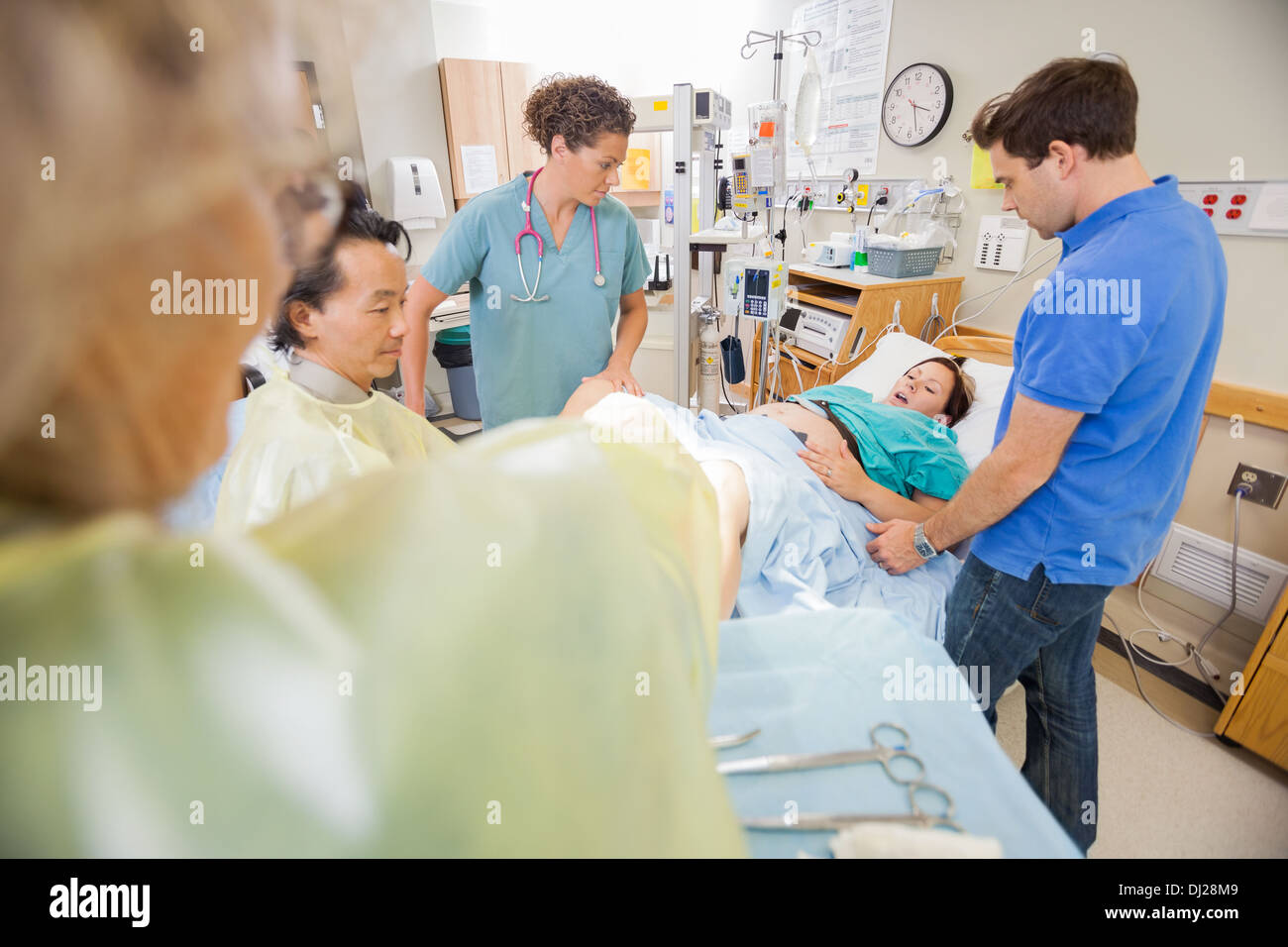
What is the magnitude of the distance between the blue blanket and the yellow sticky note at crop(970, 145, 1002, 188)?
168 centimetres

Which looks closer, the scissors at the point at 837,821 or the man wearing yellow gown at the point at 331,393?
the scissors at the point at 837,821

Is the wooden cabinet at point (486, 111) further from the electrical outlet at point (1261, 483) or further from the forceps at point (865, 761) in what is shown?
the forceps at point (865, 761)

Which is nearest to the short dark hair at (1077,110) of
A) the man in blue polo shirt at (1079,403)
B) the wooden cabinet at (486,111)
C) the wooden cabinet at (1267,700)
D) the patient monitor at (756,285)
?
the man in blue polo shirt at (1079,403)

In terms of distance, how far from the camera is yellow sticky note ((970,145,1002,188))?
8.33 ft

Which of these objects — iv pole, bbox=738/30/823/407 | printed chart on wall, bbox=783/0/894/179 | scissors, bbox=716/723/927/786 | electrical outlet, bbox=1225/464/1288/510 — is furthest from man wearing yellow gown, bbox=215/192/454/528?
printed chart on wall, bbox=783/0/894/179

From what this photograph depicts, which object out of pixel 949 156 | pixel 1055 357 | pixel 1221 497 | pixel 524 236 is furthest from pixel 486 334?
pixel 1221 497

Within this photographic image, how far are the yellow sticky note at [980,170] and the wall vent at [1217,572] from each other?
1539 millimetres

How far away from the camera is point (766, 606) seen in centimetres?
142

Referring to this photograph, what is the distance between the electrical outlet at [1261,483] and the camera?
189 cm

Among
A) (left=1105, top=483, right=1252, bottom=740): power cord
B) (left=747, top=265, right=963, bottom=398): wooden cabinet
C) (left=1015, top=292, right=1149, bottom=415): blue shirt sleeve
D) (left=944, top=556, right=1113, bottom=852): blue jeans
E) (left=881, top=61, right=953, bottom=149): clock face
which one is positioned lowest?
(left=1105, top=483, right=1252, bottom=740): power cord

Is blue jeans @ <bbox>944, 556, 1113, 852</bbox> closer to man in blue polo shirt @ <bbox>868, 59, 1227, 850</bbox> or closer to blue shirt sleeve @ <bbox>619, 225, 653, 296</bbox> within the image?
man in blue polo shirt @ <bbox>868, 59, 1227, 850</bbox>
